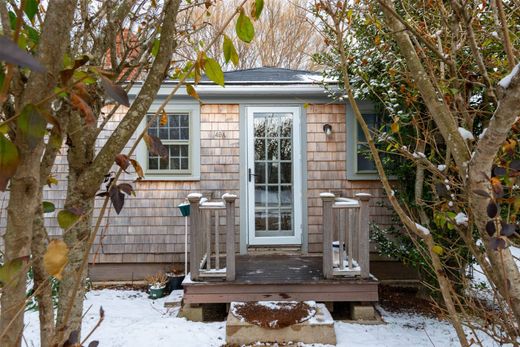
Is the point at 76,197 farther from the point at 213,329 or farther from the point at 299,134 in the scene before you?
the point at 299,134

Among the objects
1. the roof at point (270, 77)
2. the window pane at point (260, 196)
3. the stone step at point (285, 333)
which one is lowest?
the stone step at point (285, 333)

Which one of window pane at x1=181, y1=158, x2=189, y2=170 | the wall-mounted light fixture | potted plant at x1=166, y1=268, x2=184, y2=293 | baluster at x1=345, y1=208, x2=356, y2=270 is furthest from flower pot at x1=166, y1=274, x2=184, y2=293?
the wall-mounted light fixture

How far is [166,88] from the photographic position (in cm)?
540

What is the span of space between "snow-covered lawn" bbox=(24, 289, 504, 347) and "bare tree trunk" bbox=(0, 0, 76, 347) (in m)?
3.41

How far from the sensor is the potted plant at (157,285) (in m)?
5.21

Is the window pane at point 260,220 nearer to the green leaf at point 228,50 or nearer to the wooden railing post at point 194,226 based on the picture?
the wooden railing post at point 194,226

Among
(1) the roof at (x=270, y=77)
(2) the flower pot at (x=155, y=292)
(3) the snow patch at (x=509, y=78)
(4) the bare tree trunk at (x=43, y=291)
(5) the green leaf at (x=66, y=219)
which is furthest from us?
(1) the roof at (x=270, y=77)

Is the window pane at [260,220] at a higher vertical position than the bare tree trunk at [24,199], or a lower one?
lower

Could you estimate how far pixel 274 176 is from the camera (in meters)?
5.89

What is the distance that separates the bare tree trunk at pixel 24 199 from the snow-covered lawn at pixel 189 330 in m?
3.41

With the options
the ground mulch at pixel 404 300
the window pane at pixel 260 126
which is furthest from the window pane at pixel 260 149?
the ground mulch at pixel 404 300

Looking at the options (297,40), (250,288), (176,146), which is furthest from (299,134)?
(297,40)

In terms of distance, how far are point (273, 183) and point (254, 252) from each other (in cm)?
116

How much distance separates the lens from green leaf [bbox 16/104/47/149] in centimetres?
50
